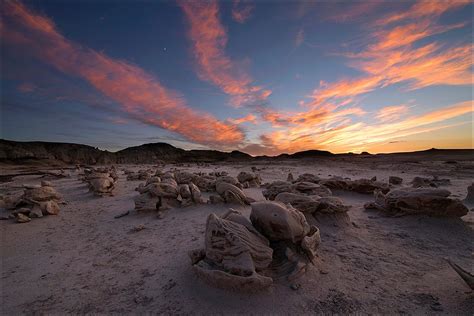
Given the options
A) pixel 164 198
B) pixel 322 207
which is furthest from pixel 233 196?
pixel 322 207

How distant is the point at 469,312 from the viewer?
90.4 inches

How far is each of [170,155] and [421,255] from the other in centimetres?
8493

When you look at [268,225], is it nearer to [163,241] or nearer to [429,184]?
[163,241]

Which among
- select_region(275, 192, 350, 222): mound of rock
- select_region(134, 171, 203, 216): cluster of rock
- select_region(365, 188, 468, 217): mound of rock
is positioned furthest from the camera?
select_region(134, 171, 203, 216): cluster of rock

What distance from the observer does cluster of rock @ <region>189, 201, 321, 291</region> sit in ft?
8.91

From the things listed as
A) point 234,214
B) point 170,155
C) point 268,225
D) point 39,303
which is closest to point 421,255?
point 268,225

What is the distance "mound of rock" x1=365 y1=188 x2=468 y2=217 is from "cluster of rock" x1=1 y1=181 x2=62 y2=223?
9846 millimetres

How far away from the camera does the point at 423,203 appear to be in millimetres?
5055

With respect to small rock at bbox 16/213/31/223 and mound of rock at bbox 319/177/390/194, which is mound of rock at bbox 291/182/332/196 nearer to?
mound of rock at bbox 319/177/390/194

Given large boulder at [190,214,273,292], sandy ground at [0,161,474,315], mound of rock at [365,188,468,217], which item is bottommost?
sandy ground at [0,161,474,315]

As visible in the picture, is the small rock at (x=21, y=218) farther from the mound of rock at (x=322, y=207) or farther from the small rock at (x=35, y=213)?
the mound of rock at (x=322, y=207)

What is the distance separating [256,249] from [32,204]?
791cm

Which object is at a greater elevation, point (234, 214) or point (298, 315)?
point (234, 214)

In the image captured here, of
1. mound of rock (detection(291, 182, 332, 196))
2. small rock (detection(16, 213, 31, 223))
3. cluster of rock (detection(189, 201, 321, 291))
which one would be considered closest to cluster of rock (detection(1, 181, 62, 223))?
small rock (detection(16, 213, 31, 223))
